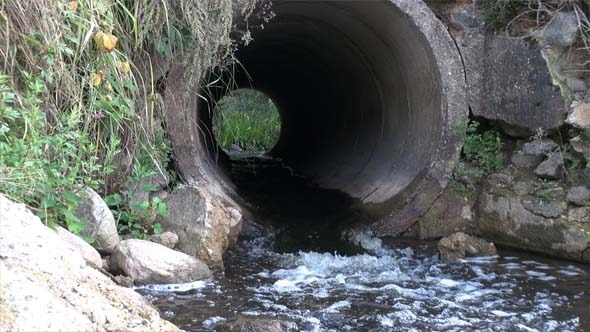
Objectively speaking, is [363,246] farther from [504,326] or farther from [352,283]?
[504,326]

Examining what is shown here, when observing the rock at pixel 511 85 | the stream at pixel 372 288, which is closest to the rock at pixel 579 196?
the stream at pixel 372 288

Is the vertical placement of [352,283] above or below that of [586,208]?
below

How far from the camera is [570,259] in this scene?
5.05 metres

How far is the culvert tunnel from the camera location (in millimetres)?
5871

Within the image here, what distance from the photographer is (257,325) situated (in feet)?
10.7

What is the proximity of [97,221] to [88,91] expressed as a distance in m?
0.84

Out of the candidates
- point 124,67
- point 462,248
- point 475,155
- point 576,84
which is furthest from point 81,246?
point 576,84

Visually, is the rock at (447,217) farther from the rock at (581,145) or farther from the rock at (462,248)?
the rock at (581,145)

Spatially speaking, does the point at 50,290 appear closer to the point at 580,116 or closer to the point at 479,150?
the point at 580,116

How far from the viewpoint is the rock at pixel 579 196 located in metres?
5.09

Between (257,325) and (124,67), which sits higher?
(124,67)

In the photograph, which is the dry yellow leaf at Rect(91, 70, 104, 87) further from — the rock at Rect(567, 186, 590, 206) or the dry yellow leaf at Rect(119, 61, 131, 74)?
the rock at Rect(567, 186, 590, 206)

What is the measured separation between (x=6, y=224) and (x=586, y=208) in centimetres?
421

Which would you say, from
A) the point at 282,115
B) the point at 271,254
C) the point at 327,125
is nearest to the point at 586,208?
the point at 271,254
